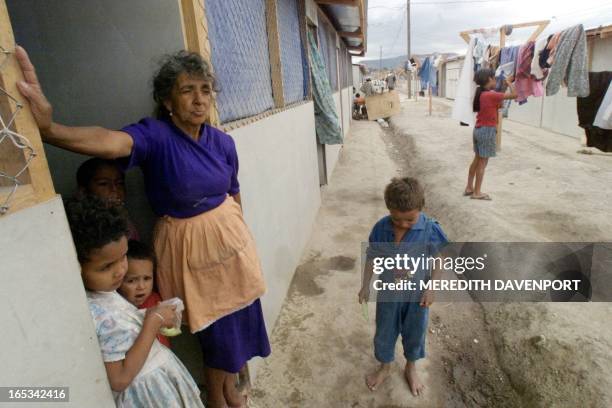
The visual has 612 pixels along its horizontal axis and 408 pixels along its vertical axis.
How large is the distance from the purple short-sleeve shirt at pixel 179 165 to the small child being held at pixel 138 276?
20 centimetres

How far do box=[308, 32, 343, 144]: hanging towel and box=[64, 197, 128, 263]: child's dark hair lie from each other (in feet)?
14.8

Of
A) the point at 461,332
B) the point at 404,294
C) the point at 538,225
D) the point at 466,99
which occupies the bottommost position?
the point at 461,332

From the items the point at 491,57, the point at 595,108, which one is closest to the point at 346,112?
the point at 491,57

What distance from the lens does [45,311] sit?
0.87 m

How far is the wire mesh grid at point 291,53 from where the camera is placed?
3.78m

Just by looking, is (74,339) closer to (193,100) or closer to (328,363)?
(193,100)

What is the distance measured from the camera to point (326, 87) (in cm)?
591

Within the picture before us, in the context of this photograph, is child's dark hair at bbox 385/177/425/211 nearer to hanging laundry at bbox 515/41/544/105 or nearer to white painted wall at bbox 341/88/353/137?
hanging laundry at bbox 515/41/544/105

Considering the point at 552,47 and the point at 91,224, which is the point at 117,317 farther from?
the point at 552,47

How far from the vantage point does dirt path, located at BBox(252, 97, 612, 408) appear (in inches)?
90.0

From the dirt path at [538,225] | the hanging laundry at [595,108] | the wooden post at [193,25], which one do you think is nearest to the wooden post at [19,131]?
the wooden post at [193,25]

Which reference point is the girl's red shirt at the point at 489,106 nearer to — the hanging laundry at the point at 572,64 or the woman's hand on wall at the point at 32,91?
the hanging laundry at the point at 572,64

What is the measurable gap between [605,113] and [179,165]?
4.00 metres

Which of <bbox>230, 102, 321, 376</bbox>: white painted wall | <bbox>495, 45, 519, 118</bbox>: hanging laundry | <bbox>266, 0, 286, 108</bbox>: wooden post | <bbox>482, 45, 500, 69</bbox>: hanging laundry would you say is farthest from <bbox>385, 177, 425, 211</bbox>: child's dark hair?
<bbox>482, 45, 500, 69</bbox>: hanging laundry
